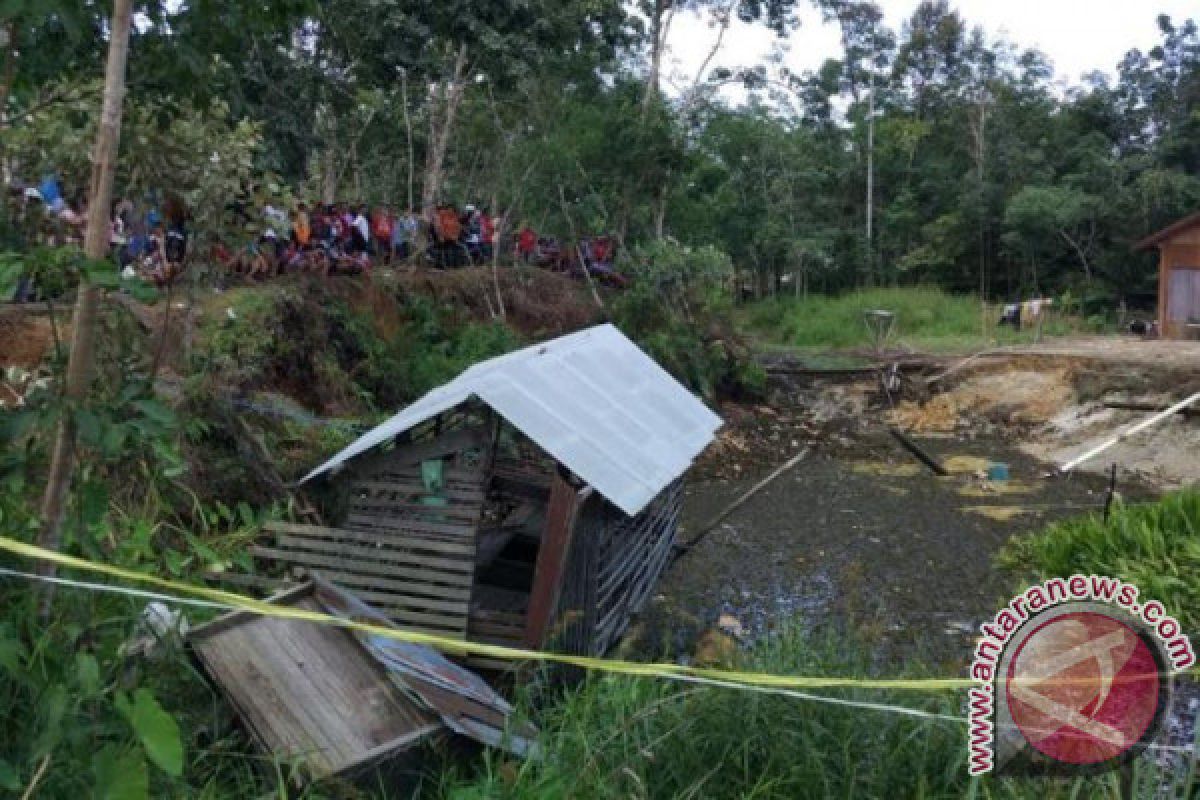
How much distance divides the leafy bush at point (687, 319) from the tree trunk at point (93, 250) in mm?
17053

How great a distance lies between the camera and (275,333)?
41.5 feet

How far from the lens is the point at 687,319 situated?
22.5m

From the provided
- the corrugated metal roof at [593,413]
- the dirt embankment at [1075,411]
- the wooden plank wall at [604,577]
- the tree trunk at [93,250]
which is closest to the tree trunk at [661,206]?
the dirt embankment at [1075,411]

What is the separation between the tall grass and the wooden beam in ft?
6.85

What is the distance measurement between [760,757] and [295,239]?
12197 millimetres

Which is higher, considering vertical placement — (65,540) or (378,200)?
(378,200)

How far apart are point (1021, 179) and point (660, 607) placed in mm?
30257

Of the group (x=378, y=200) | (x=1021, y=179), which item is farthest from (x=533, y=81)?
(x=1021, y=179)

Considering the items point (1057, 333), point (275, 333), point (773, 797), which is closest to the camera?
point (773, 797)

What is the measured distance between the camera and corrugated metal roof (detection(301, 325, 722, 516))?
7098 millimetres

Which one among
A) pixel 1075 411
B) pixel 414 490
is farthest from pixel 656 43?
pixel 414 490

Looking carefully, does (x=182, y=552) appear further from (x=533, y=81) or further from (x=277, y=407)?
(x=533, y=81)

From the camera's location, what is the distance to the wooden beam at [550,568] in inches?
264

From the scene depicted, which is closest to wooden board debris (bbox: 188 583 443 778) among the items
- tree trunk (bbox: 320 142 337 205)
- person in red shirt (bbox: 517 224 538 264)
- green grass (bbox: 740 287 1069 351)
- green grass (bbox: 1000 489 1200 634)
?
green grass (bbox: 1000 489 1200 634)
